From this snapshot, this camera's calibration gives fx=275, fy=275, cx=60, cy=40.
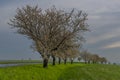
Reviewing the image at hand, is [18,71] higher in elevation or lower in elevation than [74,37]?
lower

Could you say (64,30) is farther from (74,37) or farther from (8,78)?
(8,78)

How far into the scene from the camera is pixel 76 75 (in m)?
68.0

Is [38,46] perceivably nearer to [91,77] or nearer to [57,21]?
[57,21]

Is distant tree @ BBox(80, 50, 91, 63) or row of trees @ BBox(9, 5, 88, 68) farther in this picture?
distant tree @ BBox(80, 50, 91, 63)

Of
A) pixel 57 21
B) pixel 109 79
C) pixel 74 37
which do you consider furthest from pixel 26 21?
pixel 109 79

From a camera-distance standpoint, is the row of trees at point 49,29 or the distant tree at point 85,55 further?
the distant tree at point 85,55

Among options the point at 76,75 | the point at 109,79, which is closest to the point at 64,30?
the point at 76,75

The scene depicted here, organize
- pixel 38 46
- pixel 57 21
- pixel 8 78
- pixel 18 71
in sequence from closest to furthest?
pixel 8 78 < pixel 18 71 < pixel 38 46 < pixel 57 21

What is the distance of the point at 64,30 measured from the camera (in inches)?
2808

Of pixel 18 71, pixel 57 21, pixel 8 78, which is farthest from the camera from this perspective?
pixel 57 21

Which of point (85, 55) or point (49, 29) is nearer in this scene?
point (49, 29)

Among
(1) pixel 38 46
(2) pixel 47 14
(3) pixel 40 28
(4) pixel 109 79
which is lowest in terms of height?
(4) pixel 109 79

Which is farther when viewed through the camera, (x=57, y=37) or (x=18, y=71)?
(x=57, y=37)

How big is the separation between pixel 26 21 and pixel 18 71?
1539 cm
